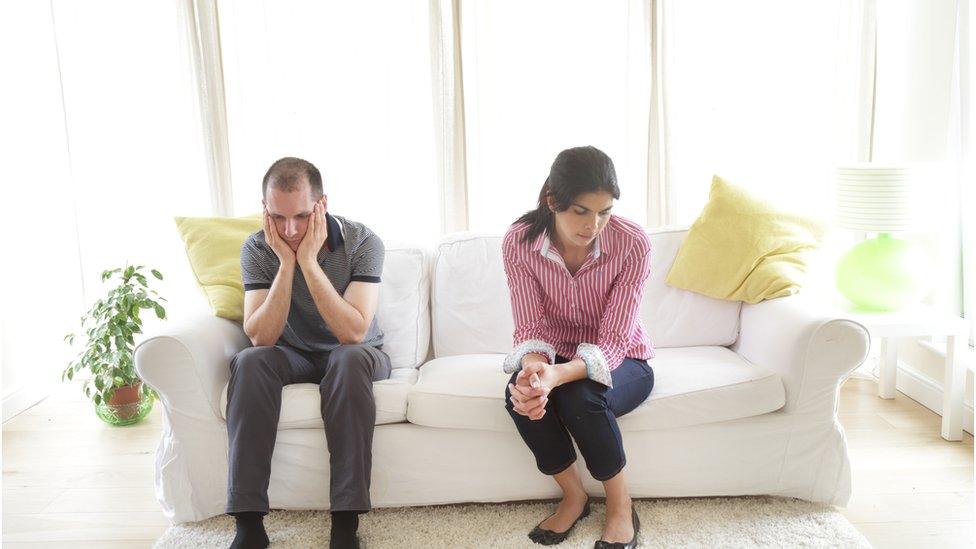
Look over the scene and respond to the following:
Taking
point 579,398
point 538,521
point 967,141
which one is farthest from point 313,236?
point 967,141

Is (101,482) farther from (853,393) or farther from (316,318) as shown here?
(853,393)

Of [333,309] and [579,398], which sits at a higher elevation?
[333,309]

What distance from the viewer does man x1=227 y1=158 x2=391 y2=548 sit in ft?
7.39

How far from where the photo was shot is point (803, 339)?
2375 millimetres

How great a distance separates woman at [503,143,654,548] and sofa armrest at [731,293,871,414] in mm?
411

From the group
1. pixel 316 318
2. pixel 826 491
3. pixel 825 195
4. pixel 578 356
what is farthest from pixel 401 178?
pixel 826 491

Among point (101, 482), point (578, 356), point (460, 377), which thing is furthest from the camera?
point (101, 482)

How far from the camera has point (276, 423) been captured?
92.0 inches

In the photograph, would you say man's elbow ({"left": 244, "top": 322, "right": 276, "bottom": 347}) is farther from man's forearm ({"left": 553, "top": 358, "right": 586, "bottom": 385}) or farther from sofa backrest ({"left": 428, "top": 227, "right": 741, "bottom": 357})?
man's forearm ({"left": 553, "top": 358, "right": 586, "bottom": 385})

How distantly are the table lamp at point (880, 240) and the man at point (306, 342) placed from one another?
1751mm

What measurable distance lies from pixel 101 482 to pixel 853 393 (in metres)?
2.96

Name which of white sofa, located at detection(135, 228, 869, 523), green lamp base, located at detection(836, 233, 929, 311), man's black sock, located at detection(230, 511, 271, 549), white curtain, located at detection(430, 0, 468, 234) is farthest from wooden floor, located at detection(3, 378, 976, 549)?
white curtain, located at detection(430, 0, 468, 234)

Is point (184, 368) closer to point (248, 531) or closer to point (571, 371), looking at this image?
point (248, 531)

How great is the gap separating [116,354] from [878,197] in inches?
117
